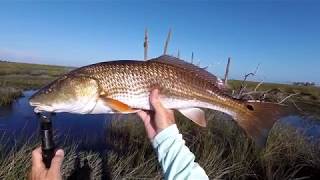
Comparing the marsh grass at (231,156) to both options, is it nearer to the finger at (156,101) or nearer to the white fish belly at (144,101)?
the white fish belly at (144,101)

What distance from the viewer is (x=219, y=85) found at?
2930 millimetres

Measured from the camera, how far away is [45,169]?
2070mm

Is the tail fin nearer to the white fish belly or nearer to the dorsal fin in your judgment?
the dorsal fin

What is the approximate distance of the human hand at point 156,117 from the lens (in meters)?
2.43

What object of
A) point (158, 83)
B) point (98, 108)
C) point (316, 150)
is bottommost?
point (316, 150)

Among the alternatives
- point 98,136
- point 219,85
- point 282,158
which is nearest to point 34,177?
point 219,85

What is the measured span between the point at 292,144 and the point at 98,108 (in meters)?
6.75

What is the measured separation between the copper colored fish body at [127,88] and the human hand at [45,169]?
57 centimetres

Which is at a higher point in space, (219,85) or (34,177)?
(219,85)

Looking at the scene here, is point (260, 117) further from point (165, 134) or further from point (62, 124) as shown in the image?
point (62, 124)

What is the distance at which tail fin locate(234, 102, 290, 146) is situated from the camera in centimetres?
280

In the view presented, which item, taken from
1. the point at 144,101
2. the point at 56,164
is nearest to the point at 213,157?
the point at 144,101

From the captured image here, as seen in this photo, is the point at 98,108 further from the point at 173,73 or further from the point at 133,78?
the point at 173,73

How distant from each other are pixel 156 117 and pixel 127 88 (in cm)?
31
